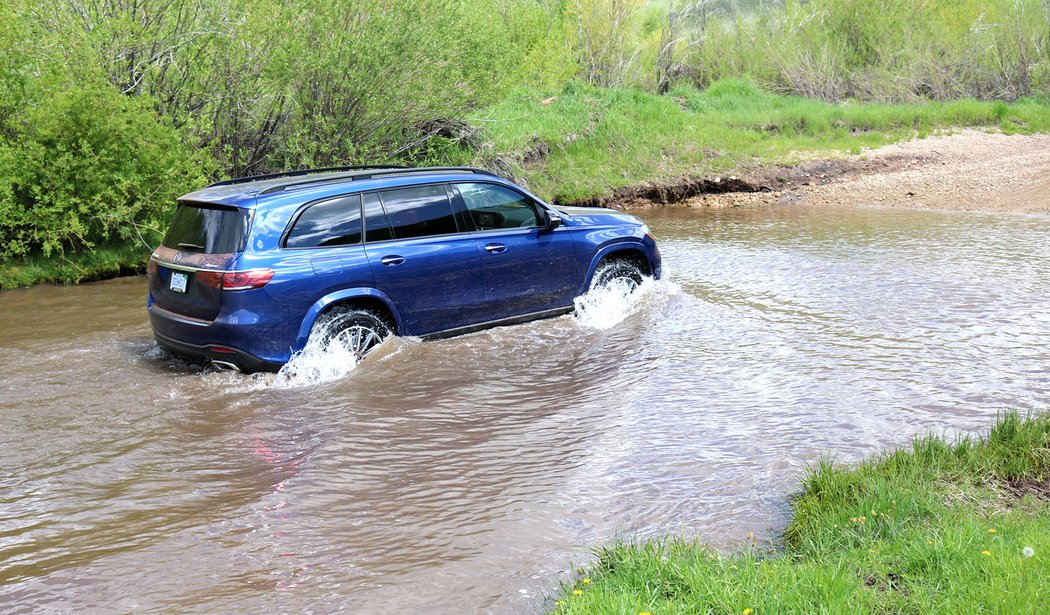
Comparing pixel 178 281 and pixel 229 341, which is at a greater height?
pixel 178 281

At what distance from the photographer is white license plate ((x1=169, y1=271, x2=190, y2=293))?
7.30 metres

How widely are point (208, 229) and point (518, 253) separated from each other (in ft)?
9.04

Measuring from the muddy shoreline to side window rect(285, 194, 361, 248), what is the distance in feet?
34.9

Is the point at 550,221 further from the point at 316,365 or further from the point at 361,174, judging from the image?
the point at 316,365

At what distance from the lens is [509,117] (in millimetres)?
19609

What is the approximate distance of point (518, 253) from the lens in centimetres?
864

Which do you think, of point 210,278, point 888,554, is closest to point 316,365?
point 210,278

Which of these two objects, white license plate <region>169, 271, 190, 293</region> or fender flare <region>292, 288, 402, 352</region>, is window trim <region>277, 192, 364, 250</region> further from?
white license plate <region>169, 271, 190, 293</region>

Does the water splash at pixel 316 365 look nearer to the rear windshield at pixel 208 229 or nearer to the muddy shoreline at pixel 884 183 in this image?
the rear windshield at pixel 208 229

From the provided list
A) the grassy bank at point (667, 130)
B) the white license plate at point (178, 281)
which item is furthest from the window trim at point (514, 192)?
the grassy bank at point (667, 130)

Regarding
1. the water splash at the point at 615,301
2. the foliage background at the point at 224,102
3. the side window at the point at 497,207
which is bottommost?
the water splash at the point at 615,301

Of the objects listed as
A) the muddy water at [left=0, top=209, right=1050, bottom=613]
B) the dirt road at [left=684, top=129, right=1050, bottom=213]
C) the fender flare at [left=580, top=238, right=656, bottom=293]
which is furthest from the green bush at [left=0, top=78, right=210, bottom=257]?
the dirt road at [left=684, top=129, right=1050, bottom=213]

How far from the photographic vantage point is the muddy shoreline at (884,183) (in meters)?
18.1

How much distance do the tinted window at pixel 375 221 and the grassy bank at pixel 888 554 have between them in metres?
4.18
